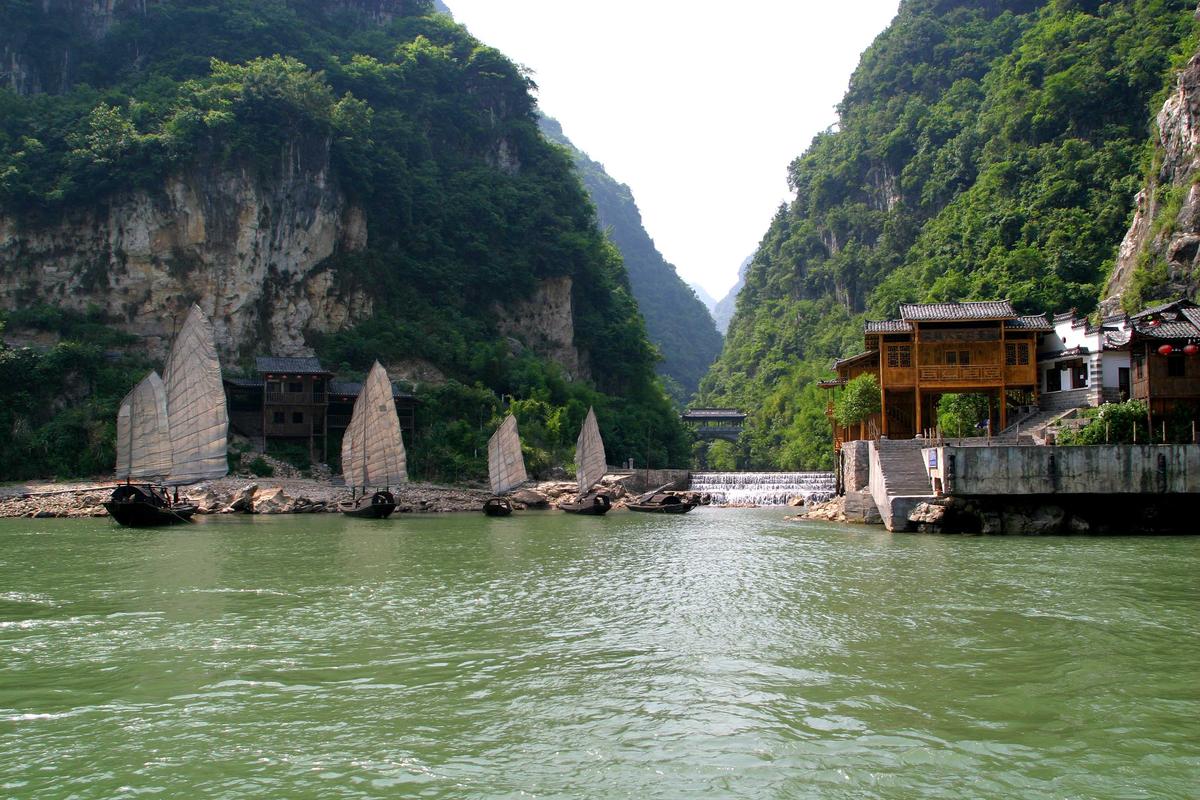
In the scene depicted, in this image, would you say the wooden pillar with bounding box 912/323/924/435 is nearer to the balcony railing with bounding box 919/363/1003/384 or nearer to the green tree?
the balcony railing with bounding box 919/363/1003/384

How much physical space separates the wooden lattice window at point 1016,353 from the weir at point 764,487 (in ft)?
34.0

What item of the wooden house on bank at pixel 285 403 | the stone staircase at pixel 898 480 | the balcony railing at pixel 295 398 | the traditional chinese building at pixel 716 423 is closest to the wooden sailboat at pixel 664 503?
the stone staircase at pixel 898 480

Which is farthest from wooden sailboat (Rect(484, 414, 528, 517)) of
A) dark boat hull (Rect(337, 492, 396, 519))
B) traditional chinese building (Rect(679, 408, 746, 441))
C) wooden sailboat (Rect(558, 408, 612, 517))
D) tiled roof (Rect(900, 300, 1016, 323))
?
traditional chinese building (Rect(679, 408, 746, 441))

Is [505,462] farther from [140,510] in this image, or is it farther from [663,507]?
[140,510]

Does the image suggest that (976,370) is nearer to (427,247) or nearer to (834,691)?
(834,691)

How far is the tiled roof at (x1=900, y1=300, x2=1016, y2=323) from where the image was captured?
32188 mm

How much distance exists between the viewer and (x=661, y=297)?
13788 centimetres

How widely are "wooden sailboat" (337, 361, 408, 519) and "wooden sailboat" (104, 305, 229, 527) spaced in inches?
243

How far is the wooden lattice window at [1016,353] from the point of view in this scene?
3306 centimetres

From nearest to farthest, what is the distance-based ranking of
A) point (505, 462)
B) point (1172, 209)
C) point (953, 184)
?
point (505, 462) < point (1172, 209) < point (953, 184)

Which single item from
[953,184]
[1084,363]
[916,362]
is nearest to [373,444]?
[916,362]

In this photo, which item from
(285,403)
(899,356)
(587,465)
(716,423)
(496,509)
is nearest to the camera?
(899,356)

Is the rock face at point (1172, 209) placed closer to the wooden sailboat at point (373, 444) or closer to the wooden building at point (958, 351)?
the wooden building at point (958, 351)

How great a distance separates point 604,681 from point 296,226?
4782 cm
